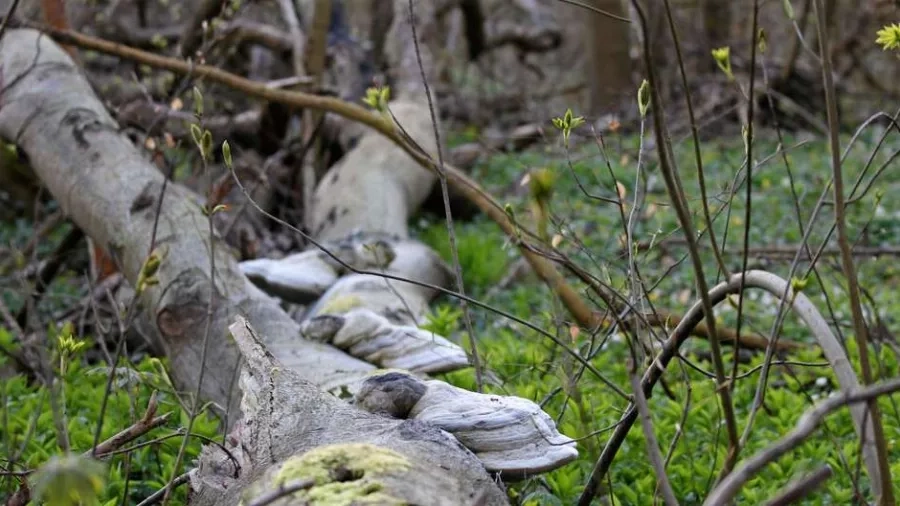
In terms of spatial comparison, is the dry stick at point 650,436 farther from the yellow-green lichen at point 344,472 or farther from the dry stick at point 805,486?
the yellow-green lichen at point 344,472

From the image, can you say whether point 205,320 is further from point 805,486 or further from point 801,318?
point 805,486

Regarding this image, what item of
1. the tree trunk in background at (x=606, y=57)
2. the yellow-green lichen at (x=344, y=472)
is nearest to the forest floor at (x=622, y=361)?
the yellow-green lichen at (x=344, y=472)

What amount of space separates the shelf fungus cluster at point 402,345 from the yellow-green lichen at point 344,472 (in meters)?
0.32

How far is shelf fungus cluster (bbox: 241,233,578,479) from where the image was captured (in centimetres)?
228

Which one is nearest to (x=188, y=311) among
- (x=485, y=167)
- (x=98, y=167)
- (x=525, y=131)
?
(x=98, y=167)

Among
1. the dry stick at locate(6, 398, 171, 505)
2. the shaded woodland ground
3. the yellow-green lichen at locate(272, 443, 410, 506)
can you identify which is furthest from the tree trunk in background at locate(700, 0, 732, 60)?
the yellow-green lichen at locate(272, 443, 410, 506)

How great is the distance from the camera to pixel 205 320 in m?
4.05

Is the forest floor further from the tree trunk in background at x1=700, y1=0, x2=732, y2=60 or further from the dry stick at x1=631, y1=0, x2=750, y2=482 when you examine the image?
the tree trunk in background at x1=700, y1=0, x2=732, y2=60

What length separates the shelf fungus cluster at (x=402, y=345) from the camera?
2.28 metres

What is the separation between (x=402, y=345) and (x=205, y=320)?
0.91 meters

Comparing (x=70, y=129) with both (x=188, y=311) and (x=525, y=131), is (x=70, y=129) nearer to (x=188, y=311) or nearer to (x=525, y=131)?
(x=188, y=311)

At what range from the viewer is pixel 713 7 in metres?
14.2

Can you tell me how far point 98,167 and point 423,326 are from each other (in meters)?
1.86

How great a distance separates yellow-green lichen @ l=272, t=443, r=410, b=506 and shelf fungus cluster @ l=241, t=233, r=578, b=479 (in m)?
0.32
